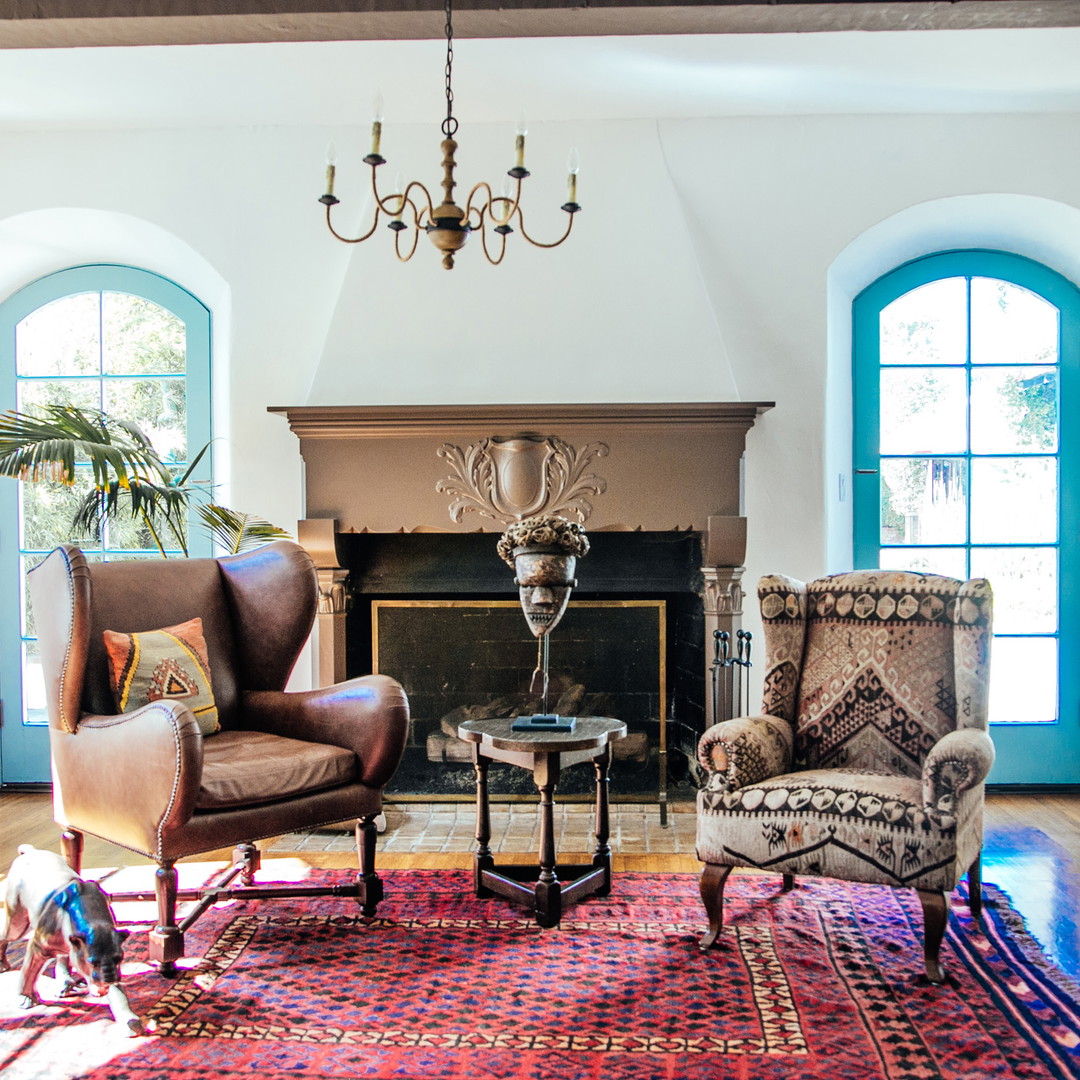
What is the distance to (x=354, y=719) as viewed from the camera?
8.73 ft

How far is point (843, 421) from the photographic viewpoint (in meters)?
3.99

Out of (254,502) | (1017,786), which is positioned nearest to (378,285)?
(254,502)

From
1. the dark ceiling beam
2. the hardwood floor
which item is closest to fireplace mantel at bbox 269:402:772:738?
the hardwood floor

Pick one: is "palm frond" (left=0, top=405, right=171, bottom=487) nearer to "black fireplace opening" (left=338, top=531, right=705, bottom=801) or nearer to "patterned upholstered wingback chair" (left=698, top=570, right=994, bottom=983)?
"black fireplace opening" (left=338, top=531, right=705, bottom=801)

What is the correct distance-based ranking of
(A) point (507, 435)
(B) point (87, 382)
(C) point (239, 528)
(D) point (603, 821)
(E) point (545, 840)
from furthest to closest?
(B) point (87, 382) → (A) point (507, 435) → (C) point (239, 528) → (D) point (603, 821) → (E) point (545, 840)

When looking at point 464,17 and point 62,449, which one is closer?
point 464,17

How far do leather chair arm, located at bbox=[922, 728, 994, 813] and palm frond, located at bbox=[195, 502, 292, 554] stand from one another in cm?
230

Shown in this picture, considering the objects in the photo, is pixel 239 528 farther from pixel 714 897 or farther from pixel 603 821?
pixel 714 897

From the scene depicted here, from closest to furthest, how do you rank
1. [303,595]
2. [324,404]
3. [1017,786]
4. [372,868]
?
1. [372,868]
2. [303,595]
3. [324,404]
4. [1017,786]

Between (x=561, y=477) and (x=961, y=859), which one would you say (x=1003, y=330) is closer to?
(x=561, y=477)

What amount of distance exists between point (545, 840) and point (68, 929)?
1.13 m

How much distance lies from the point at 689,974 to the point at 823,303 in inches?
99.3

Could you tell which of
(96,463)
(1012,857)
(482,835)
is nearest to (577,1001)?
(482,835)

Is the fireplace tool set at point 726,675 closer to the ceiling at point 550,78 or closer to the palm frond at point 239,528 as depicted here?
the palm frond at point 239,528
